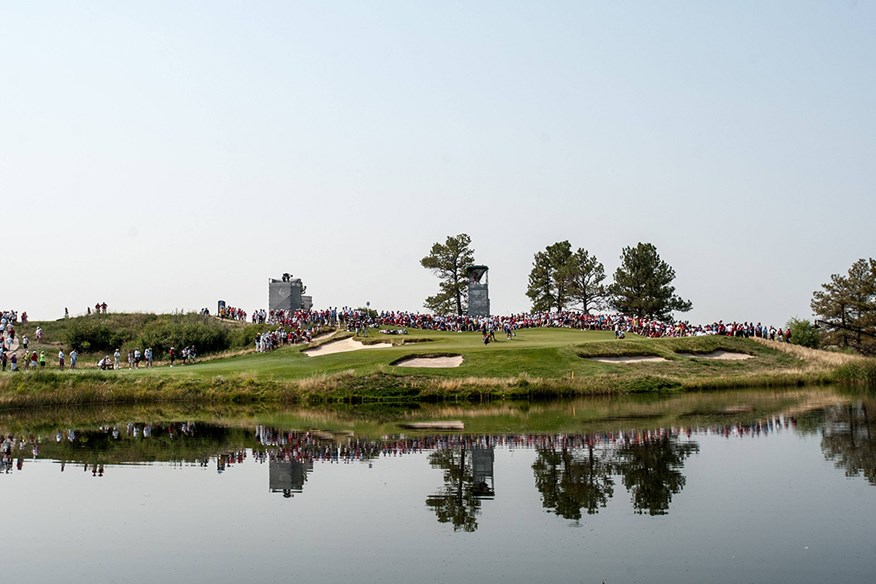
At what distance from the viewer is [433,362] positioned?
5322cm

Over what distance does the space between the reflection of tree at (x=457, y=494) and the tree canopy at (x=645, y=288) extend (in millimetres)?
77332

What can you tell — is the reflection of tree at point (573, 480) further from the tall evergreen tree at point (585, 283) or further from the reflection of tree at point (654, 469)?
the tall evergreen tree at point (585, 283)

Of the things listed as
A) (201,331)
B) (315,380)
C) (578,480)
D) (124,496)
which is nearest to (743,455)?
(578,480)

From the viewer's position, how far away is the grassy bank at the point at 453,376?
157 ft

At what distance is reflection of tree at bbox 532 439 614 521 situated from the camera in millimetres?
19562

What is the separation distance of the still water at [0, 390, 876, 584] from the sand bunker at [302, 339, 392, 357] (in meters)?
24.0

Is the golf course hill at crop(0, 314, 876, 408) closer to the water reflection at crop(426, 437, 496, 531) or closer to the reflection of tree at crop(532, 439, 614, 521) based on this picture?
the water reflection at crop(426, 437, 496, 531)

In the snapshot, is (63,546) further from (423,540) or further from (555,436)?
(555,436)

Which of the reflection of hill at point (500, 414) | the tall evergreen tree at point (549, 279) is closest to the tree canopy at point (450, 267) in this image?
the tall evergreen tree at point (549, 279)

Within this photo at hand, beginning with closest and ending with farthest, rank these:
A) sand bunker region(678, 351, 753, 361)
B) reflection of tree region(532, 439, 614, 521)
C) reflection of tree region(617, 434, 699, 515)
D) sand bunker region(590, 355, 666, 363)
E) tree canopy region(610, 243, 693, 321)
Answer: reflection of tree region(532, 439, 614, 521)
reflection of tree region(617, 434, 699, 515)
sand bunker region(590, 355, 666, 363)
sand bunker region(678, 351, 753, 361)
tree canopy region(610, 243, 693, 321)

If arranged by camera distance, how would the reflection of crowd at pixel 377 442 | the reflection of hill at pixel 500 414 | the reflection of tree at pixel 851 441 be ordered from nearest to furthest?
1. the reflection of tree at pixel 851 441
2. the reflection of crowd at pixel 377 442
3. the reflection of hill at pixel 500 414

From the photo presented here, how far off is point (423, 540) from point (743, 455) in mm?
12764

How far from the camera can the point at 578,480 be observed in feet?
73.3


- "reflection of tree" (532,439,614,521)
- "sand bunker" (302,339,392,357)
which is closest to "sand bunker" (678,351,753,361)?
"sand bunker" (302,339,392,357)
